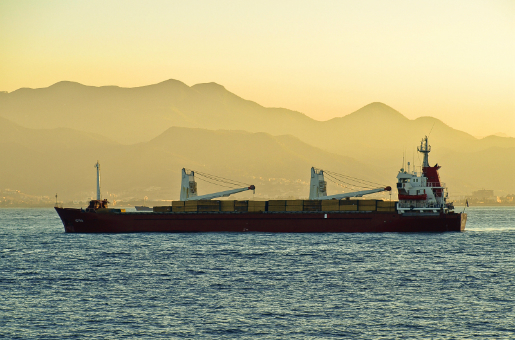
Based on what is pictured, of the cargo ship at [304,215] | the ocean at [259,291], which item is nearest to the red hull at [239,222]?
the cargo ship at [304,215]

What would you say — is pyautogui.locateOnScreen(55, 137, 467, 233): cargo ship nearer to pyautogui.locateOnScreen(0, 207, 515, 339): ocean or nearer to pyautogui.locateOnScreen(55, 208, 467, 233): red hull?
pyautogui.locateOnScreen(55, 208, 467, 233): red hull

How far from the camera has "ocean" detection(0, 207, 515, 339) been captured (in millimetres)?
31875

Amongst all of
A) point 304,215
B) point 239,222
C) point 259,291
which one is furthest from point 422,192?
point 259,291

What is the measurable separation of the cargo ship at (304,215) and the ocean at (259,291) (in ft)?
38.5

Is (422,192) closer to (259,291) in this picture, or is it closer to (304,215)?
(304,215)

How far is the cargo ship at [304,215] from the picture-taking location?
81.1 m

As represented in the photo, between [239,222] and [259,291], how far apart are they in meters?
42.9

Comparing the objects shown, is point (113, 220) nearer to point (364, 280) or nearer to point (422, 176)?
point (422, 176)

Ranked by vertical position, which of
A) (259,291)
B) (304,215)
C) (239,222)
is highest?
(304,215)

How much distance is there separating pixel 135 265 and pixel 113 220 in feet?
105

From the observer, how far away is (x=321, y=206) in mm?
85062

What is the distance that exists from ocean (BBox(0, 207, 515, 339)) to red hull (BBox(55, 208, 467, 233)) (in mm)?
13185

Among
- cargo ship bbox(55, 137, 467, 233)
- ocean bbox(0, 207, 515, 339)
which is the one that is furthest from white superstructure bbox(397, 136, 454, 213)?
ocean bbox(0, 207, 515, 339)

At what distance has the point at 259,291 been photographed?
41094 mm
